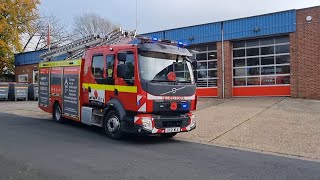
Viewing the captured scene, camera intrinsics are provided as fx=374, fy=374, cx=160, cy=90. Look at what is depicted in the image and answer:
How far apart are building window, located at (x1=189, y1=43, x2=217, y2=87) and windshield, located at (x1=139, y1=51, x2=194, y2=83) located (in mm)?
12757

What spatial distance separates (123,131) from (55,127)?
4029 mm

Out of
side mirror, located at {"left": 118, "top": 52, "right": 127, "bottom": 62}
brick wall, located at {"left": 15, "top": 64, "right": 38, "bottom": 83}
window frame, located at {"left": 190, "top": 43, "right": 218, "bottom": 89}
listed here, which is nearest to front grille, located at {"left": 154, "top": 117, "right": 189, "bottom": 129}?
side mirror, located at {"left": 118, "top": 52, "right": 127, "bottom": 62}

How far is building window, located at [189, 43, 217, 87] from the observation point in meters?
24.0

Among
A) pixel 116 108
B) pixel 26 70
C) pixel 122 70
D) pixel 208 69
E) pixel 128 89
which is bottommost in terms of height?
pixel 116 108

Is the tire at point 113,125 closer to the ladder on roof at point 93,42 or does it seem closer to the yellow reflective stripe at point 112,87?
the yellow reflective stripe at point 112,87

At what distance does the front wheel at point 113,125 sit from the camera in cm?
1074

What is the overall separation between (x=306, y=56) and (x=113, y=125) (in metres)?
13.3

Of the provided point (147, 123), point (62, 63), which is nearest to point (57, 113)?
point (62, 63)

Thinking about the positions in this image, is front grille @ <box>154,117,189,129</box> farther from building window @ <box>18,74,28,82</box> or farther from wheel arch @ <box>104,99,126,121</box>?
building window @ <box>18,74,28,82</box>

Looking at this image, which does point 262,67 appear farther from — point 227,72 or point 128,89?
point 128,89

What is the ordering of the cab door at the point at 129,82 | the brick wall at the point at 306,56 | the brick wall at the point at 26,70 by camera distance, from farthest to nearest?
1. the brick wall at the point at 26,70
2. the brick wall at the point at 306,56
3. the cab door at the point at 129,82

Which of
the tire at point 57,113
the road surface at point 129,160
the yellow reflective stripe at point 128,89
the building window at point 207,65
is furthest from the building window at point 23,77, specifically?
the yellow reflective stripe at point 128,89

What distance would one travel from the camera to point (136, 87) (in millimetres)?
10188

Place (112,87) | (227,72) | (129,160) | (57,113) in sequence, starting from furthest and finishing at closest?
(227,72) → (57,113) → (112,87) → (129,160)
